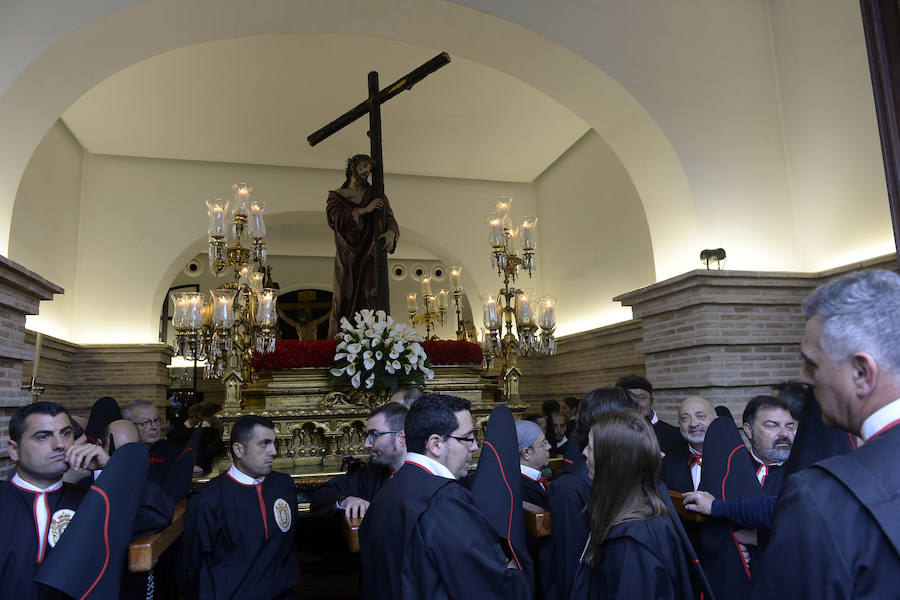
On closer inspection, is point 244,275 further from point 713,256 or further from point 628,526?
point 628,526

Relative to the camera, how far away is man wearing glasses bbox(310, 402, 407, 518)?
9.88 feet

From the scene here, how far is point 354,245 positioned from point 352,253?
0.29 ft

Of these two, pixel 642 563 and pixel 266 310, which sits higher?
pixel 266 310

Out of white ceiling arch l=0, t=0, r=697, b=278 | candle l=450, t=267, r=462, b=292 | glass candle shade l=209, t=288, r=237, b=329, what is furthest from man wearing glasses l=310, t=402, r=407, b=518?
candle l=450, t=267, r=462, b=292

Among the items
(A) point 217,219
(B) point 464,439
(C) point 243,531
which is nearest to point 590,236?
(A) point 217,219

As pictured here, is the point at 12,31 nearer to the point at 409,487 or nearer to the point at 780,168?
the point at 409,487

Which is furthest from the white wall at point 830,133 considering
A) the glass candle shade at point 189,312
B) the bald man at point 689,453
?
the glass candle shade at point 189,312

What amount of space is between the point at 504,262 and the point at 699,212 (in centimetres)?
215

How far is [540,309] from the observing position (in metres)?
5.75

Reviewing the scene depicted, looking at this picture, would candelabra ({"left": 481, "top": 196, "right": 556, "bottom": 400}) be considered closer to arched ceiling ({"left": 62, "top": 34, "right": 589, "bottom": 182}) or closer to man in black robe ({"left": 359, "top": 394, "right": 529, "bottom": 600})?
man in black robe ({"left": 359, "top": 394, "right": 529, "bottom": 600})

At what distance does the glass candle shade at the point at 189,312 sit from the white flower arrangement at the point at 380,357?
45.2 inches

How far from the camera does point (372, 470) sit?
363 cm

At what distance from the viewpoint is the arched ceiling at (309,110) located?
8.08m

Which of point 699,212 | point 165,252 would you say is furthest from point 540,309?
point 165,252
